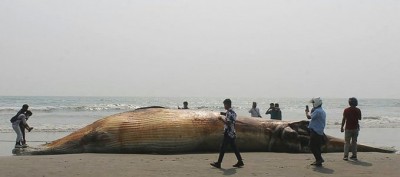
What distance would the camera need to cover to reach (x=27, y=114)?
15.6 metres

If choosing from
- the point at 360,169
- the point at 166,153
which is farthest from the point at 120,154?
the point at 360,169

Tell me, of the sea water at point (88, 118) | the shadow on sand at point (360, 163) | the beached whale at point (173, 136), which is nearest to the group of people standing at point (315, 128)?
the shadow on sand at point (360, 163)

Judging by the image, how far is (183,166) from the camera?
10250mm

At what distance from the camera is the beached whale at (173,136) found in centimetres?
1269

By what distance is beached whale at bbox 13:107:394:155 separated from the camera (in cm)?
1269

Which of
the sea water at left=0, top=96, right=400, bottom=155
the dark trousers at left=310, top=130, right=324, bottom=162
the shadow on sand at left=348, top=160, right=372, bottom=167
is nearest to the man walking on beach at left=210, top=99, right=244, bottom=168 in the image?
the dark trousers at left=310, top=130, right=324, bottom=162

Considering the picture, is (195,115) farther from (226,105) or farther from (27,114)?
(27,114)

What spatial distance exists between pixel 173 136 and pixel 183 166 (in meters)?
2.63

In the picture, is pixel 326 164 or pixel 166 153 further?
pixel 166 153

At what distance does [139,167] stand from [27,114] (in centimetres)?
728

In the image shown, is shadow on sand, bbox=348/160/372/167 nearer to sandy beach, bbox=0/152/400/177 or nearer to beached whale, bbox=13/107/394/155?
sandy beach, bbox=0/152/400/177

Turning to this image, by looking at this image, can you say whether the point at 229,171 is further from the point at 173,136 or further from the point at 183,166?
the point at 173,136

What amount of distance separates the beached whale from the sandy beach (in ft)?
2.12

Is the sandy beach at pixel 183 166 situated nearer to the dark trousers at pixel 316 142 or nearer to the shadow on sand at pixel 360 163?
the shadow on sand at pixel 360 163
